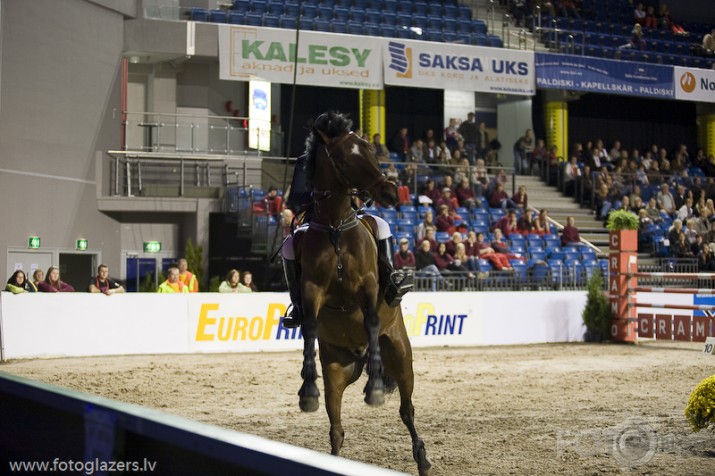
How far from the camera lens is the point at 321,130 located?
6.76m

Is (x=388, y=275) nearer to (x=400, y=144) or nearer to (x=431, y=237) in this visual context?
(x=431, y=237)

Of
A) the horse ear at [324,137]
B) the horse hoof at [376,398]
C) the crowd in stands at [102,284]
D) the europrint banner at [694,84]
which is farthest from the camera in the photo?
the europrint banner at [694,84]

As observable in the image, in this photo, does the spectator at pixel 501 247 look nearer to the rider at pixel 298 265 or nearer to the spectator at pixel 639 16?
the rider at pixel 298 265

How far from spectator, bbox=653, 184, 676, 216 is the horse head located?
2243cm

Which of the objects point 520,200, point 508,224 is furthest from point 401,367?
point 520,200

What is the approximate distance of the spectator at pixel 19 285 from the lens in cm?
1572

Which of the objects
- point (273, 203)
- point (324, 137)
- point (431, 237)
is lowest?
point (431, 237)

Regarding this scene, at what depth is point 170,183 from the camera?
2469cm

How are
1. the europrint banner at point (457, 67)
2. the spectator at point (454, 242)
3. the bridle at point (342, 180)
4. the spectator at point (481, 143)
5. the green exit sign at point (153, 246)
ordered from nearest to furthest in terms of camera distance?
the bridle at point (342, 180)
the spectator at point (454, 242)
the green exit sign at point (153, 246)
the europrint banner at point (457, 67)
the spectator at point (481, 143)

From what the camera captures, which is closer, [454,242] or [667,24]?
[454,242]

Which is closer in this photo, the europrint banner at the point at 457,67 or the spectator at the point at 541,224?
the spectator at the point at 541,224

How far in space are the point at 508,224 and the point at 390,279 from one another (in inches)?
664

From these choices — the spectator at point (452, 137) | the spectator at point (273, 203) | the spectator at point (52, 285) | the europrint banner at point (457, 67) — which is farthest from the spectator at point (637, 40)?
the spectator at point (52, 285)

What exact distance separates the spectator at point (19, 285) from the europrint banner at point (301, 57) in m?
9.53
